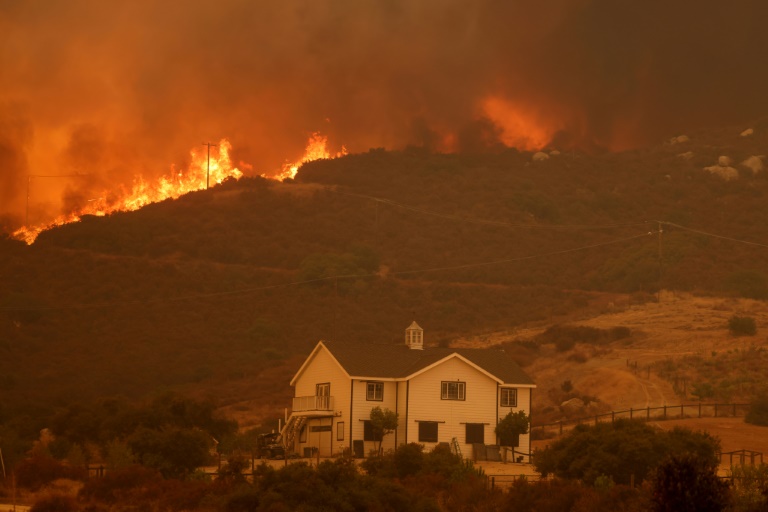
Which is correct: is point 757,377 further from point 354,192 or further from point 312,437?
point 354,192

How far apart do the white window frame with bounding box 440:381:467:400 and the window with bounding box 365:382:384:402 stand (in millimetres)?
2831

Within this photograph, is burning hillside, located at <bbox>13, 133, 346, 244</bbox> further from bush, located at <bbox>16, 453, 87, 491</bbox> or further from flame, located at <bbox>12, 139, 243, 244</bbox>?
bush, located at <bbox>16, 453, 87, 491</bbox>

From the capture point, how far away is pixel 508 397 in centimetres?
5978

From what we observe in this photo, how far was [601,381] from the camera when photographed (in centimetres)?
7688

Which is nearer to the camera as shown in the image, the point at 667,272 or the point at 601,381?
the point at 601,381

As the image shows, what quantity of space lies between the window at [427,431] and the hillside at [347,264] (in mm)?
20004

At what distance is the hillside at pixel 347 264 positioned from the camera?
96188 mm

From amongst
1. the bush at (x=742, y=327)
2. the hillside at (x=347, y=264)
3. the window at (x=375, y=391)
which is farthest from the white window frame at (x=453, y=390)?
the bush at (x=742, y=327)

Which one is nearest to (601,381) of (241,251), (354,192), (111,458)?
(111,458)

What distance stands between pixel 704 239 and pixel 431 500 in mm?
103215

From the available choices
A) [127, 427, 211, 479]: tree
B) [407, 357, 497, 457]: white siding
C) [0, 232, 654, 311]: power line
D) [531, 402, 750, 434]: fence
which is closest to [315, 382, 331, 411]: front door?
[407, 357, 497, 457]: white siding

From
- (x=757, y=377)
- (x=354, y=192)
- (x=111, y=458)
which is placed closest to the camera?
(x=111, y=458)

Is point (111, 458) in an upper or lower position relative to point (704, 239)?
lower

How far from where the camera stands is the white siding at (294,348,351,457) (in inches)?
2284
